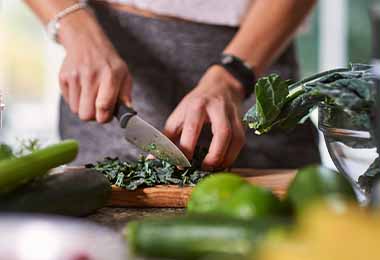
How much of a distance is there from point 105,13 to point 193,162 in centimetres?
62

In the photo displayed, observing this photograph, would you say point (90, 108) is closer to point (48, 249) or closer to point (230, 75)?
point (230, 75)

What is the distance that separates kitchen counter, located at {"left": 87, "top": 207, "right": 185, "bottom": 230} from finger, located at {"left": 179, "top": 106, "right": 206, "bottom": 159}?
0.70 feet

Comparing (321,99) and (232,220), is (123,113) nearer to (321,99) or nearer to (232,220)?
(321,99)

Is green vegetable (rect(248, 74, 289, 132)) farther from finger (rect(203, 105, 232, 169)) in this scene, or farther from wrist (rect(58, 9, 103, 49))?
wrist (rect(58, 9, 103, 49))

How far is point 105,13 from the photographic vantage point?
1.88 m

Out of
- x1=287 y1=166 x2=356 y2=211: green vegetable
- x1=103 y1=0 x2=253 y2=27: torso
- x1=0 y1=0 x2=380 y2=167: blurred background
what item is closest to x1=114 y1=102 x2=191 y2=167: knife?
x1=103 y1=0 x2=253 y2=27: torso

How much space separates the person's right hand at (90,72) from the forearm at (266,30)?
0.29 meters

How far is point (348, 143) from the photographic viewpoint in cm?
110

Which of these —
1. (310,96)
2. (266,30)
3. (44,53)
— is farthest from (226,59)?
(44,53)

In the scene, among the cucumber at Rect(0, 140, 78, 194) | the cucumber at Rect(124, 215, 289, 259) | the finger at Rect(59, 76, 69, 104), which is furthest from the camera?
the finger at Rect(59, 76, 69, 104)

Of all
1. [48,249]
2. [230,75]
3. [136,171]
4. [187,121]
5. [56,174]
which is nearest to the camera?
[48,249]

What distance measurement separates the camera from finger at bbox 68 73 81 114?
5.13 feet

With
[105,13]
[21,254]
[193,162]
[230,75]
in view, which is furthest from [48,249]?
[105,13]

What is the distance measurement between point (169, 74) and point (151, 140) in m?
0.52
